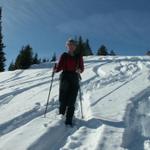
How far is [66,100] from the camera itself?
10.6 metres

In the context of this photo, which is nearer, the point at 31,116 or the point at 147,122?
the point at 147,122

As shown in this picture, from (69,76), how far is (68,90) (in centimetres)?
39

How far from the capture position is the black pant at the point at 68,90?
10484 millimetres

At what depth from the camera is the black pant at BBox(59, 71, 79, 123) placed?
1048 centimetres

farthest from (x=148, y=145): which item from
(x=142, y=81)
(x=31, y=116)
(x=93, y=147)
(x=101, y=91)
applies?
(x=142, y=81)

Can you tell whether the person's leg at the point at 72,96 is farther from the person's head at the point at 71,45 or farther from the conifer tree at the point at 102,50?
the conifer tree at the point at 102,50

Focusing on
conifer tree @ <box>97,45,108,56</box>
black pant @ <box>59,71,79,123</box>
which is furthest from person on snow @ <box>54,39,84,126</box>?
conifer tree @ <box>97,45,108,56</box>

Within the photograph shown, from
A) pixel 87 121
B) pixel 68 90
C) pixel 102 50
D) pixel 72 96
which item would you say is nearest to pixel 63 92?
Answer: pixel 68 90

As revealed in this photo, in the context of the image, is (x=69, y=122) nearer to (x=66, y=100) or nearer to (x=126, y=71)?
(x=66, y=100)

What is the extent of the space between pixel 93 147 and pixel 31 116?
3577mm

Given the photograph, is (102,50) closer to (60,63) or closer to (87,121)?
(60,63)

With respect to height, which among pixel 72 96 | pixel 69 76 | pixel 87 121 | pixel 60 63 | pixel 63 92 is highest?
pixel 60 63

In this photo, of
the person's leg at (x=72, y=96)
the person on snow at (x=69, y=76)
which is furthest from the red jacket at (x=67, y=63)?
the person's leg at (x=72, y=96)

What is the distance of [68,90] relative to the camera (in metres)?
10.5
